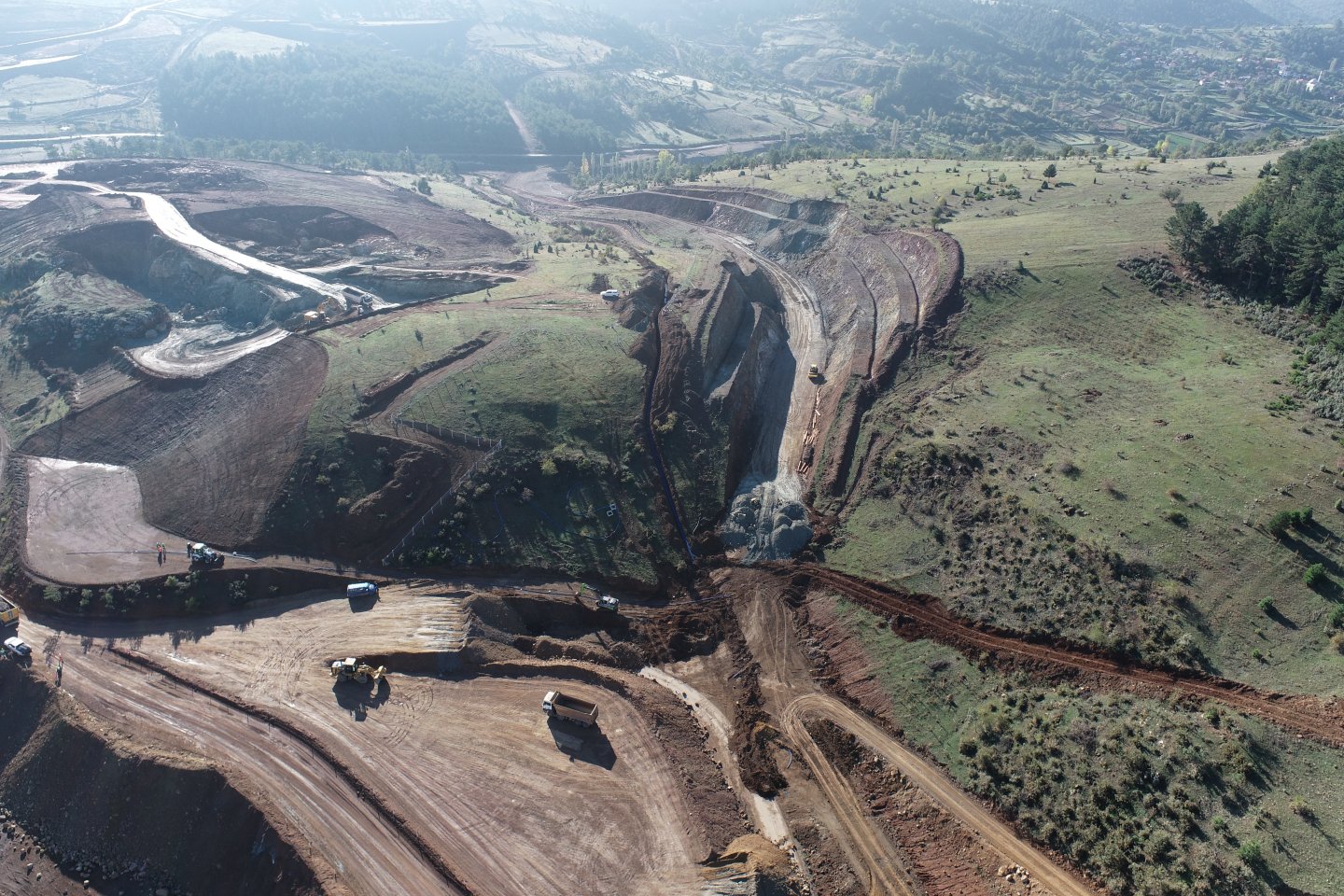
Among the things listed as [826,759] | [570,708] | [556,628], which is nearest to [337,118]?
[556,628]

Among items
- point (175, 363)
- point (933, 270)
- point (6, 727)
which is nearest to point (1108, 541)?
point (933, 270)

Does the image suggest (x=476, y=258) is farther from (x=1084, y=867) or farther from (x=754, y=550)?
(x=1084, y=867)

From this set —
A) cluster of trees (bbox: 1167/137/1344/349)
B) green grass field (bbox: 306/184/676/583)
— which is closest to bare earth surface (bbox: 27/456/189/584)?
green grass field (bbox: 306/184/676/583)

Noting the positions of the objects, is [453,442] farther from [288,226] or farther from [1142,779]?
[288,226]

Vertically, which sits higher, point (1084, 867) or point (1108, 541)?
point (1108, 541)

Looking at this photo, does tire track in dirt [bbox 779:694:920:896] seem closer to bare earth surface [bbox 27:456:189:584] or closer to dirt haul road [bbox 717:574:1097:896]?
dirt haul road [bbox 717:574:1097:896]

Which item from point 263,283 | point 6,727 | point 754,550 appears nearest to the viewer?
point 6,727
